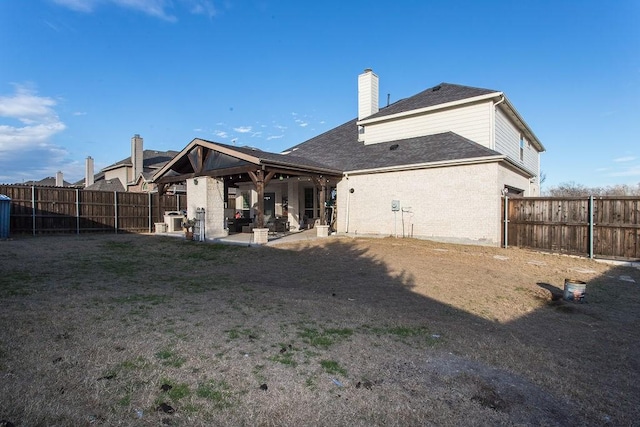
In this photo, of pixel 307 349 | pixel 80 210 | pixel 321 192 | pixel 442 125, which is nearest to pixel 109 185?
pixel 80 210

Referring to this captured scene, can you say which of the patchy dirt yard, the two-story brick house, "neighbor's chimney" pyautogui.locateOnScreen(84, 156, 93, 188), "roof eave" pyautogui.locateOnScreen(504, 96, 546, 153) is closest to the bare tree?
"roof eave" pyautogui.locateOnScreen(504, 96, 546, 153)

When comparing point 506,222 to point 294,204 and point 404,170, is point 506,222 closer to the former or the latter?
point 404,170

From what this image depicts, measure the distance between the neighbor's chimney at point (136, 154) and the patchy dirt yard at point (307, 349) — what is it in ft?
87.4

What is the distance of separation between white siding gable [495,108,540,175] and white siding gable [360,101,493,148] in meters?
0.77

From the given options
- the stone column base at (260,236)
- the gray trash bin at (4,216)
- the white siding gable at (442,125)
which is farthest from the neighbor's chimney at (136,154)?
the stone column base at (260,236)

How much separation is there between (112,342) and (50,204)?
17.0 m

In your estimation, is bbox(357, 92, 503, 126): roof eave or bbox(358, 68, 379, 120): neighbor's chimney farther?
bbox(358, 68, 379, 120): neighbor's chimney

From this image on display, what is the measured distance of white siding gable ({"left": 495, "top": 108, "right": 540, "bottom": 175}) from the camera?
1534 cm

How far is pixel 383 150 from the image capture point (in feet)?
56.3

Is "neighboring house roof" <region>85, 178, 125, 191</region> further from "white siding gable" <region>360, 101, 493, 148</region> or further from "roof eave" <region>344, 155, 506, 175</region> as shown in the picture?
"roof eave" <region>344, 155, 506, 175</region>

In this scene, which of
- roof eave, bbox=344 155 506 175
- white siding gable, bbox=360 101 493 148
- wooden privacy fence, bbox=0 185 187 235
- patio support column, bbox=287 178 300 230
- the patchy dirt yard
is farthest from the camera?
patio support column, bbox=287 178 300 230

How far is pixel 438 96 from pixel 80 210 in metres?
18.9

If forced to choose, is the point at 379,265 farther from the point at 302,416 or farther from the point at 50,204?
the point at 50,204

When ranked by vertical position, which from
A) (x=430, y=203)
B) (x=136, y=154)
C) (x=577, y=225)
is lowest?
(x=577, y=225)
